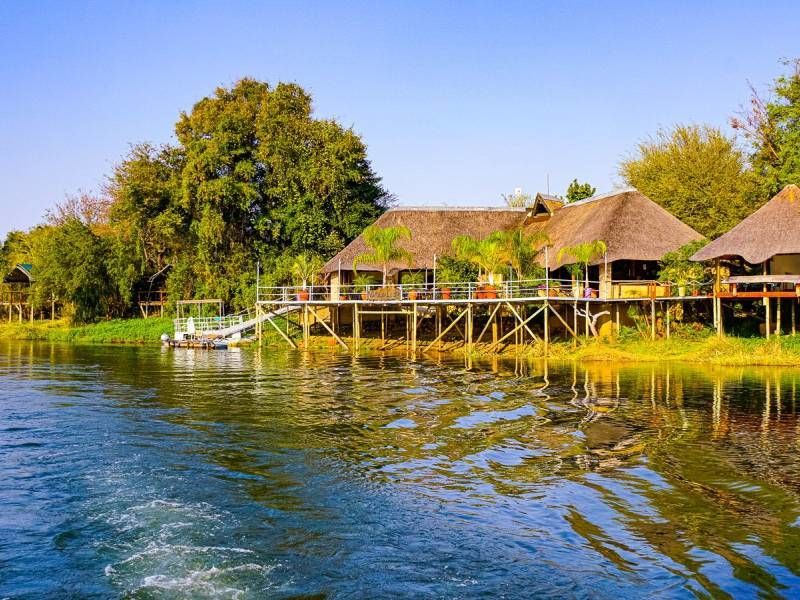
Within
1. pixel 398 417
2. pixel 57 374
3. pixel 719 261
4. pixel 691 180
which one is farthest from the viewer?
pixel 691 180

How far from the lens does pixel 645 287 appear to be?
3306 cm

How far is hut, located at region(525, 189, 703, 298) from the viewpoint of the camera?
33.1 m

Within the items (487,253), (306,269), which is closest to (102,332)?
(306,269)

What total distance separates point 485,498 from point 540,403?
356 inches

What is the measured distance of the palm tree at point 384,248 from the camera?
122ft

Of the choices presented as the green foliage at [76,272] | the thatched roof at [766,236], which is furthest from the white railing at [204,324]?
the thatched roof at [766,236]

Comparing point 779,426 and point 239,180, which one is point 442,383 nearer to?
point 779,426

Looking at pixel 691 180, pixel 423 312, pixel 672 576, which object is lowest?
pixel 672 576

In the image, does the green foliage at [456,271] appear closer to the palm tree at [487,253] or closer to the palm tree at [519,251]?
the palm tree at [487,253]

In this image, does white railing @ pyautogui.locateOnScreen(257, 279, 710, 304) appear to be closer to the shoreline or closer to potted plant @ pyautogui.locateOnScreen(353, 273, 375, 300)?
potted plant @ pyautogui.locateOnScreen(353, 273, 375, 300)

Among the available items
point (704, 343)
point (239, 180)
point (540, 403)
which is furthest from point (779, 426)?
point (239, 180)

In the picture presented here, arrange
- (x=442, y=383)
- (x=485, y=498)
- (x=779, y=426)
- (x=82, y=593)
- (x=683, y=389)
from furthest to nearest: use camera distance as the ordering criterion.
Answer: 1. (x=442, y=383)
2. (x=683, y=389)
3. (x=779, y=426)
4. (x=485, y=498)
5. (x=82, y=593)

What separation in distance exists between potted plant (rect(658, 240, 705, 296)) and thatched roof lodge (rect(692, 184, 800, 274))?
2.99 feet

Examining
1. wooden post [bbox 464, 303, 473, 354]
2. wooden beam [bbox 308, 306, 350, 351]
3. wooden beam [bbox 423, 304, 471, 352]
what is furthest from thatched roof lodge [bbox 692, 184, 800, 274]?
wooden beam [bbox 308, 306, 350, 351]
